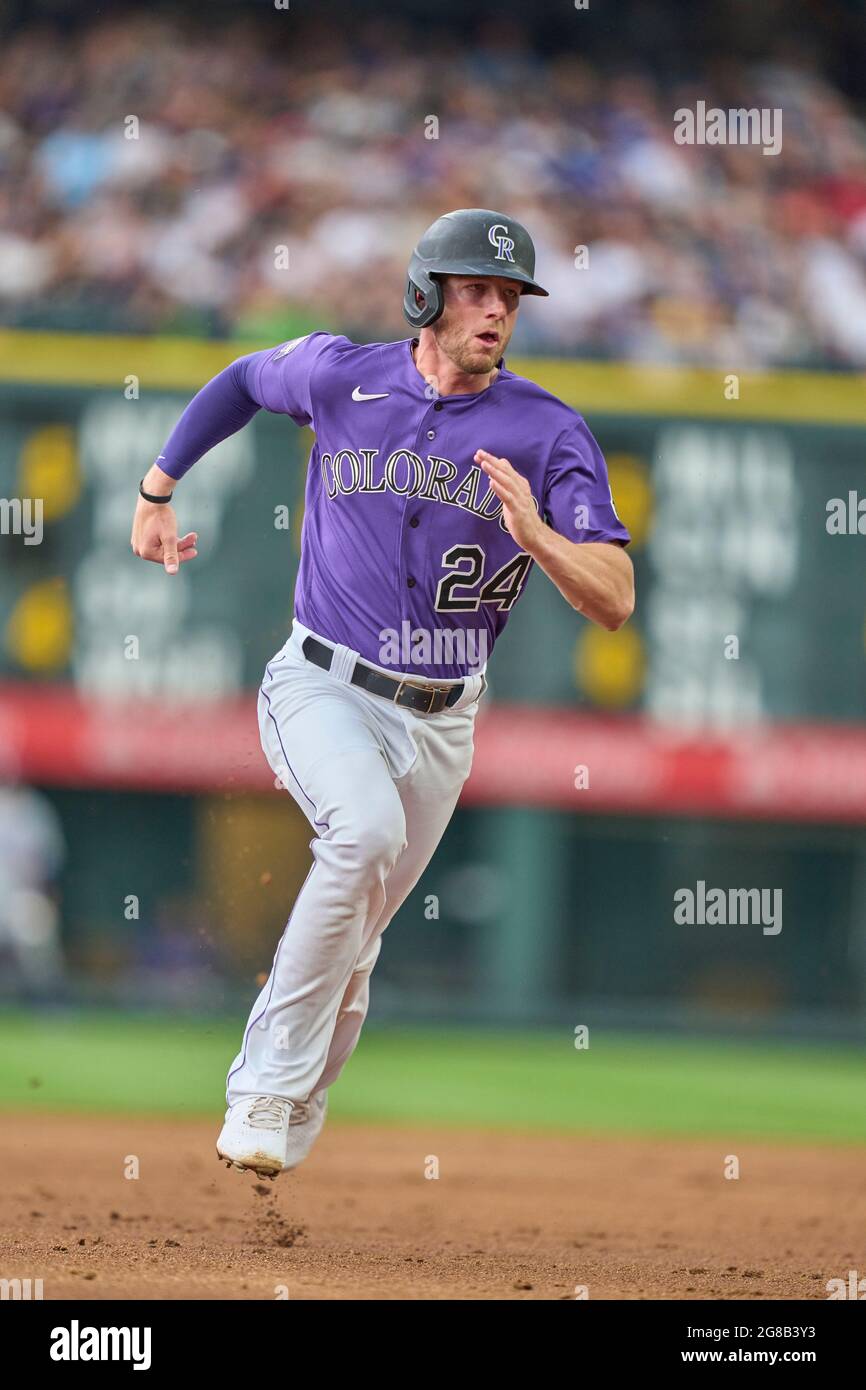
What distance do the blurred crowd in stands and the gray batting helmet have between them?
543 cm

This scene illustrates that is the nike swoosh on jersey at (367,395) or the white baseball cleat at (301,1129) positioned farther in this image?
the nike swoosh on jersey at (367,395)

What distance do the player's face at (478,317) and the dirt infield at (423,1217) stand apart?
2.36m

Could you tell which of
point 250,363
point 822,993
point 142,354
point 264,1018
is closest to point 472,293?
point 250,363

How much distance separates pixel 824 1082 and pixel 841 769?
2209mm

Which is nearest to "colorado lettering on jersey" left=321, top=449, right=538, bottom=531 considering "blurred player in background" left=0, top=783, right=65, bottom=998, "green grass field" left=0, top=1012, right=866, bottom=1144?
"green grass field" left=0, top=1012, right=866, bottom=1144

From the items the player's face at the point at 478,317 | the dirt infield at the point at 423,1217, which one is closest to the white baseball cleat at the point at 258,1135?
the dirt infield at the point at 423,1217

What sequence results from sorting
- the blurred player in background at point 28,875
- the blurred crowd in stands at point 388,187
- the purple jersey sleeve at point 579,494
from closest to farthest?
the purple jersey sleeve at point 579,494, the blurred player in background at point 28,875, the blurred crowd in stands at point 388,187

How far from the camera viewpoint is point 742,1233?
234 inches

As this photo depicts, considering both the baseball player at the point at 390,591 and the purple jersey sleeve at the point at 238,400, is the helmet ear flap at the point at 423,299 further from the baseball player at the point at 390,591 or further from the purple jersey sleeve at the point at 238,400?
the purple jersey sleeve at the point at 238,400

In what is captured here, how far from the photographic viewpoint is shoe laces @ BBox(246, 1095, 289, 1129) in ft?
13.7

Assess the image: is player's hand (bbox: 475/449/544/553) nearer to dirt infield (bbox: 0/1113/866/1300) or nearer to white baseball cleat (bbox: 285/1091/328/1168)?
white baseball cleat (bbox: 285/1091/328/1168)

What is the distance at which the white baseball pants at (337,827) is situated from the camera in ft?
13.7

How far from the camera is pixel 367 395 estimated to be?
446cm

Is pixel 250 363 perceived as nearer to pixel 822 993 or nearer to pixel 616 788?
pixel 616 788
